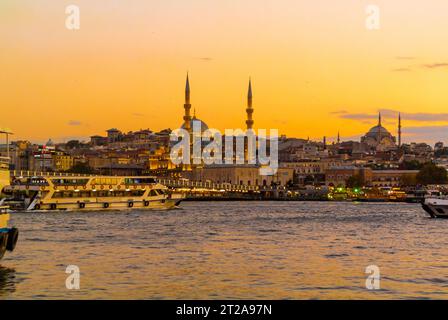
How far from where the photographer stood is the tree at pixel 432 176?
96.6m

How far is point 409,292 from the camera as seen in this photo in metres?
13.2

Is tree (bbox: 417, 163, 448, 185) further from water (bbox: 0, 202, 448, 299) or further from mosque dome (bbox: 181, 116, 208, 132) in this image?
water (bbox: 0, 202, 448, 299)

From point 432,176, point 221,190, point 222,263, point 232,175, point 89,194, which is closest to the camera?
point 222,263

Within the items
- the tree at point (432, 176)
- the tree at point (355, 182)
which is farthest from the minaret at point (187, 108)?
the tree at point (432, 176)

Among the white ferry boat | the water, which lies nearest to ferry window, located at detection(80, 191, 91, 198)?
the white ferry boat

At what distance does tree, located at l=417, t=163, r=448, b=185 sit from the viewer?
9656cm

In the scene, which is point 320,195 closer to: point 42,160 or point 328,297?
point 42,160

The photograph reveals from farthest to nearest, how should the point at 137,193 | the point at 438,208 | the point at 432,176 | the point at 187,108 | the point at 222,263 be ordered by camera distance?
the point at 187,108
the point at 432,176
the point at 137,193
the point at 438,208
the point at 222,263

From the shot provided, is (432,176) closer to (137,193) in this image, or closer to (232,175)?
(232,175)

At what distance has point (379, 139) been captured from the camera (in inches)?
6107

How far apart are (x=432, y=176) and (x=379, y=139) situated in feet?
193

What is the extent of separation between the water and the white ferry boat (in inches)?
569

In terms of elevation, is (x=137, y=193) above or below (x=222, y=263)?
above

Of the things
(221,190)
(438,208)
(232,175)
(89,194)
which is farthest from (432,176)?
(89,194)
